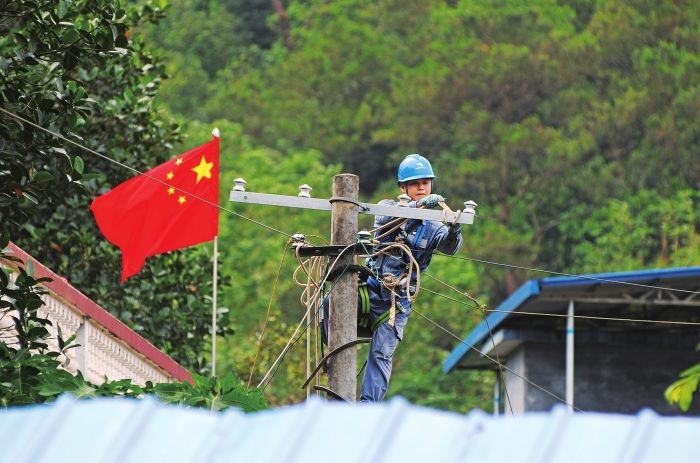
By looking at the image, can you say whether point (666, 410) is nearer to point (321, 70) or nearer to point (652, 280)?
point (652, 280)

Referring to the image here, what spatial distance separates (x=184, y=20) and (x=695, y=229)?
2730cm

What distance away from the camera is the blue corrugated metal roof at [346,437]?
589 cm

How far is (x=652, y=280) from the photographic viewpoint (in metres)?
23.6

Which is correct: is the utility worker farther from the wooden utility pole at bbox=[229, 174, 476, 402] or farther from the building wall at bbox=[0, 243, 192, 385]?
the building wall at bbox=[0, 243, 192, 385]

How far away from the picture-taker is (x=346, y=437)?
596 cm

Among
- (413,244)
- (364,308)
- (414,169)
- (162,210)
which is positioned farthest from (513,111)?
(364,308)

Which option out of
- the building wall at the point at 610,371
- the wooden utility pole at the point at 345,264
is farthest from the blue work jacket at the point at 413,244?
the building wall at the point at 610,371

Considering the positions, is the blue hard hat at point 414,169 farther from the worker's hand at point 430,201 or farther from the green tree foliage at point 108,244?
the green tree foliage at point 108,244

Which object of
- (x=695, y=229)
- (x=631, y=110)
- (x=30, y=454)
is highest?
(x=631, y=110)

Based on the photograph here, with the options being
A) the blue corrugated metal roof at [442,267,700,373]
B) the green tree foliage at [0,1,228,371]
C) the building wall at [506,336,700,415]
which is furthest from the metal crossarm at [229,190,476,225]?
the building wall at [506,336,700,415]

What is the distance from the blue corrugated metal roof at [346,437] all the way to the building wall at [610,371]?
20682 mm

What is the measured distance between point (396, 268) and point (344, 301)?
1.64 feet

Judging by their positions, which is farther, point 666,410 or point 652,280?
point 666,410

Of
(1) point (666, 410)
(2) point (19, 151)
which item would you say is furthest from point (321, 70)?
(2) point (19, 151)
